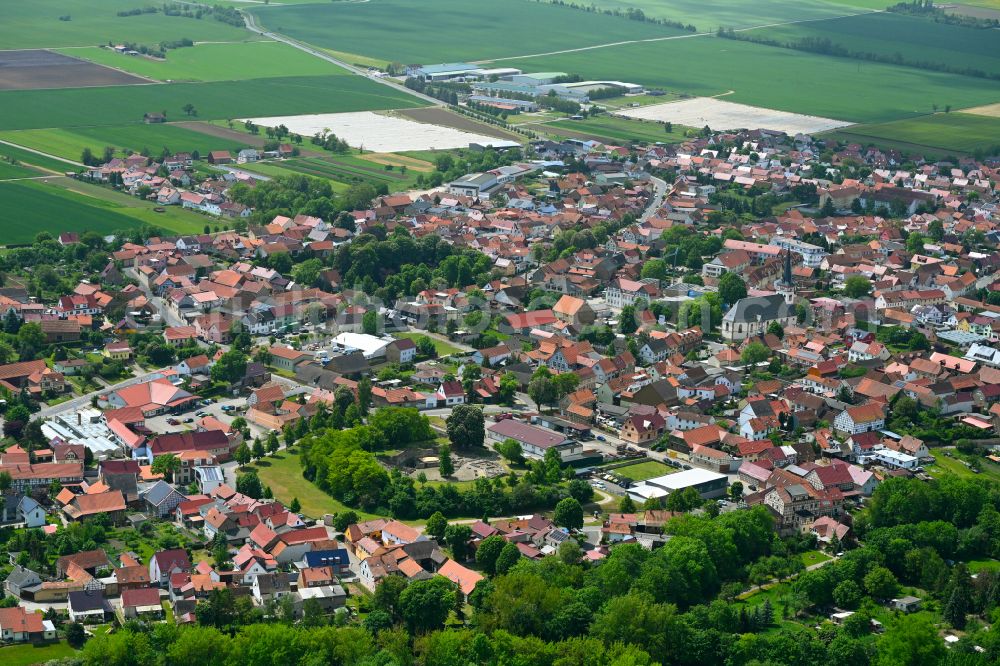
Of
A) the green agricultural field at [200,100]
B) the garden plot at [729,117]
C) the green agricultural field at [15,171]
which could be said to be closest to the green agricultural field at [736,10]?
the garden plot at [729,117]

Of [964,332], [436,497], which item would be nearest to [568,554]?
[436,497]

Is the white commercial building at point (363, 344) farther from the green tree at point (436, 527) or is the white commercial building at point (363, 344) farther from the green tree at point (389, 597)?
the green tree at point (389, 597)

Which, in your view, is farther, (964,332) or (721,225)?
(721,225)

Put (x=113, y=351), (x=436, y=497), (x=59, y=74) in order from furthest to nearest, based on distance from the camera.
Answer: (x=59, y=74)
(x=113, y=351)
(x=436, y=497)

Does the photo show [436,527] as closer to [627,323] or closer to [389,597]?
[389,597]

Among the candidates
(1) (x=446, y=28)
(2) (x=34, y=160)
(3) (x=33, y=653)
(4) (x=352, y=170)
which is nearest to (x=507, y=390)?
(3) (x=33, y=653)

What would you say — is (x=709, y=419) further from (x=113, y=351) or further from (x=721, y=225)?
(x=721, y=225)

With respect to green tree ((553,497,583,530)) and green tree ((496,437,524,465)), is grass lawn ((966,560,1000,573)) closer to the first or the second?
green tree ((553,497,583,530))
